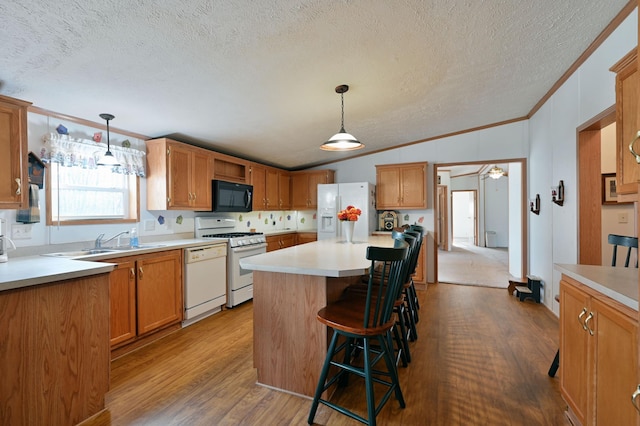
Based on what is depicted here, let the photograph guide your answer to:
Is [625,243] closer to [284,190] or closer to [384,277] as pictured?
[384,277]

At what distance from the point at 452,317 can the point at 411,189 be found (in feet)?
7.23

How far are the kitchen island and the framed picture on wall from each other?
2.65 meters

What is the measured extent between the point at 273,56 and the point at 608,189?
334 centimetres

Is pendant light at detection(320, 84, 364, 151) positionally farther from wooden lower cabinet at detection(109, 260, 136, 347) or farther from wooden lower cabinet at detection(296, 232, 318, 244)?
wooden lower cabinet at detection(296, 232, 318, 244)

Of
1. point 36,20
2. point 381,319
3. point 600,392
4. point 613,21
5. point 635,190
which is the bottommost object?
point 600,392

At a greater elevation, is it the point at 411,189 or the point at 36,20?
the point at 36,20

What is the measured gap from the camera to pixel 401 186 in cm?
498

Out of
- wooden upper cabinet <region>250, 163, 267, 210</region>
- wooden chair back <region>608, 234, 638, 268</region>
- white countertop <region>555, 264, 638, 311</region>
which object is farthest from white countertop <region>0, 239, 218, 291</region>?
wooden chair back <region>608, 234, 638, 268</region>

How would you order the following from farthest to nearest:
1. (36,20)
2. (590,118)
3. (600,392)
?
(590,118) < (36,20) < (600,392)

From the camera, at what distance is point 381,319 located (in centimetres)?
163

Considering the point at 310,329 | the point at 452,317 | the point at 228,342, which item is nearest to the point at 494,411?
the point at 310,329

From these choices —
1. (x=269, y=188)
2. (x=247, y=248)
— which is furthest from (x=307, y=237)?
(x=247, y=248)

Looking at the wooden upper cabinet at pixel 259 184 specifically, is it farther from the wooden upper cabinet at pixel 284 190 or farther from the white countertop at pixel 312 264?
the white countertop at pixel 312 264

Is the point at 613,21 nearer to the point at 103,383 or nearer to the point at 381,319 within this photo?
the point at 381,319
